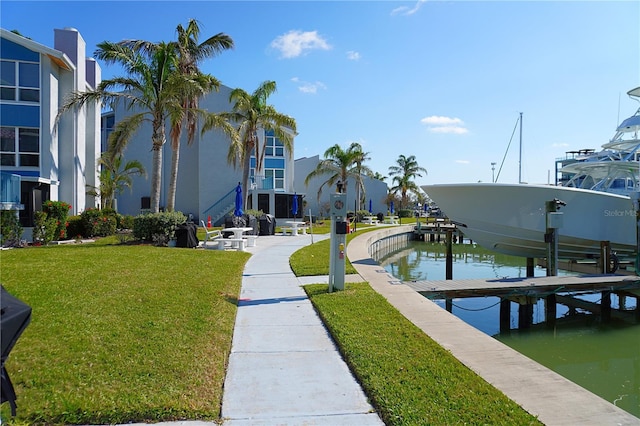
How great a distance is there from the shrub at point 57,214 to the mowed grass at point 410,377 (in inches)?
547

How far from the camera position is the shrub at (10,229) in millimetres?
14199

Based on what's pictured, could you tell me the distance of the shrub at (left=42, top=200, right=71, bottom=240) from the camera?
1633 cm

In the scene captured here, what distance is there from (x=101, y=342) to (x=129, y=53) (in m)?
13.9

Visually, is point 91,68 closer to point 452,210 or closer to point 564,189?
point 452,210

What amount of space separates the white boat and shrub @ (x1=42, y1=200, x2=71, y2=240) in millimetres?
13824

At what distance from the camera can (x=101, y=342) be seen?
5.16m

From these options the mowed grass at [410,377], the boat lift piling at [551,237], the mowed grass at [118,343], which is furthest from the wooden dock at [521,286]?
the mowed grass at [118,343]

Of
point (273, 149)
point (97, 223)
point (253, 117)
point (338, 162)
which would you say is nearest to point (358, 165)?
point (338, 162)

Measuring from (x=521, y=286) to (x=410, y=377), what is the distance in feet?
24.9

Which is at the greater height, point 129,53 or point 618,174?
point 129,53

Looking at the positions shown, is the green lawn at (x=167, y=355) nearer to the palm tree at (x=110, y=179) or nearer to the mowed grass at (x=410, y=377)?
the mowed grass at (x=410, y=377)

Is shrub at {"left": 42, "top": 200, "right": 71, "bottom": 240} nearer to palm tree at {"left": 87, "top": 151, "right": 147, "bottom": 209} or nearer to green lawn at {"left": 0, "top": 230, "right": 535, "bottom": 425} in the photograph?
palm tree at {"left": 87, "top": 151, "right": 147, "bottom": 209}

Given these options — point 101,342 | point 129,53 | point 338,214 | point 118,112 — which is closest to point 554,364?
point 338,214

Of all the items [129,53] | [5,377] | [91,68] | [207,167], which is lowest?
[5,377]
